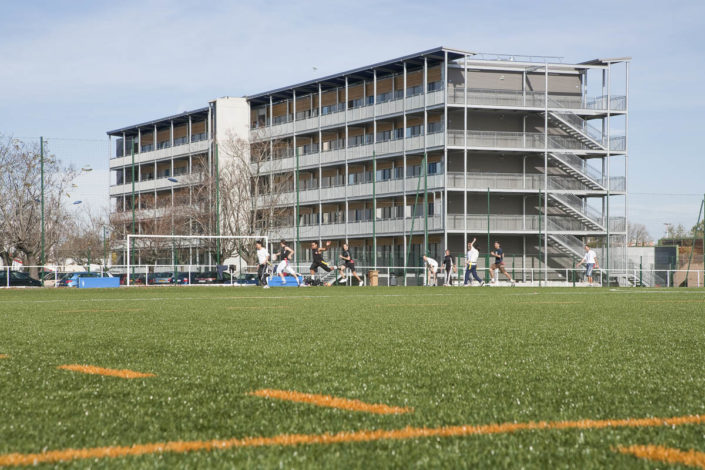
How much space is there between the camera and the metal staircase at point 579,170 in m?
50.4

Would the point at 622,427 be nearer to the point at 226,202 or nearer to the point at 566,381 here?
the point at 566,381

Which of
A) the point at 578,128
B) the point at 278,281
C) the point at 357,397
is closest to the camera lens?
the point at 357,397

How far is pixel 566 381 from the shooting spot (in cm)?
458

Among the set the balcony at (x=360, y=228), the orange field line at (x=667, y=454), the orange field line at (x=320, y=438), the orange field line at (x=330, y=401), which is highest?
the balcony at (x=360, y=228)

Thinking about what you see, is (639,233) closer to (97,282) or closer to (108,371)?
(97,282)

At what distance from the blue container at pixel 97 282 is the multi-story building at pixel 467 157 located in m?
16.6

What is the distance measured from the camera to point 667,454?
2787 millimetres

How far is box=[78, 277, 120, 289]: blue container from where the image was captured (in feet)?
104

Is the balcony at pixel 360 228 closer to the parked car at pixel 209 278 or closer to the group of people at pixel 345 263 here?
the group of people at pixel 345 263

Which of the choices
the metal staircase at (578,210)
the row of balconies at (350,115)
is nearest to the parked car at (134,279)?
the row of balconies at (350,115)

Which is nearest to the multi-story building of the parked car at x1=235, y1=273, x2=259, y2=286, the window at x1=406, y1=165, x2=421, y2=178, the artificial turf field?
the window at x1=406, y1=165, x2=421, y2=178

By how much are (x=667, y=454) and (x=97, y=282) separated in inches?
1232

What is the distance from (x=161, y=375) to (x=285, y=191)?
167ft

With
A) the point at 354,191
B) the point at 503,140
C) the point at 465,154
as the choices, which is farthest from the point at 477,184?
the point at 354,191
